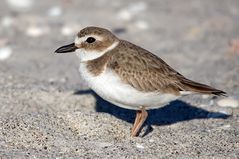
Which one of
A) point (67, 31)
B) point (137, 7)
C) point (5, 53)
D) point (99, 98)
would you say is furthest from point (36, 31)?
point (99, 98)

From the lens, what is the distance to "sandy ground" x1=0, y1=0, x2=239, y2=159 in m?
5.19

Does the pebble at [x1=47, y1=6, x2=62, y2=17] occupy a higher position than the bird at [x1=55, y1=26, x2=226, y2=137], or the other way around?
the bird at [x1=55, y1=26, x2=226, y2=137]

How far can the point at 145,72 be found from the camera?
550cm

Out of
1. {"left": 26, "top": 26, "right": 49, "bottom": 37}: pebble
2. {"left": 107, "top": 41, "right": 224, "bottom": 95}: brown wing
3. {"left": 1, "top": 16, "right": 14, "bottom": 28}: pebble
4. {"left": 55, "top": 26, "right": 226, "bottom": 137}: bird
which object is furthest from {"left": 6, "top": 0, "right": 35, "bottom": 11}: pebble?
{"left": 107, "top": 41, "right": 224, "bottom": 95}: brown wing

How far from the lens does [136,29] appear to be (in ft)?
31.6

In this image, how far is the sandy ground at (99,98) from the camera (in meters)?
5.19

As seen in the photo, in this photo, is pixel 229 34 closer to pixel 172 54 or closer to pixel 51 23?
pixel 172 54

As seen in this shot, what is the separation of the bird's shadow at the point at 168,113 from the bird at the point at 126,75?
565 millimetres

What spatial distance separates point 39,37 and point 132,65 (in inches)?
159

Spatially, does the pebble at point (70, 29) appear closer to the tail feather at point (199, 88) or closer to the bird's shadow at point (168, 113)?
the bird's shadow at point (168, 113)

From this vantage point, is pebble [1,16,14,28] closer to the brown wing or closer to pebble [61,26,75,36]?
pebble [61,26,75,36]

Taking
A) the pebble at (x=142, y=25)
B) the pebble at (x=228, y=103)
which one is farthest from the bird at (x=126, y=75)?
the pebble at (x=142, y=25)

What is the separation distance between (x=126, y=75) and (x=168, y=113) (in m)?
1.34

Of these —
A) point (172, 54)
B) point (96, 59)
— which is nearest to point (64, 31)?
point (172, 54)
